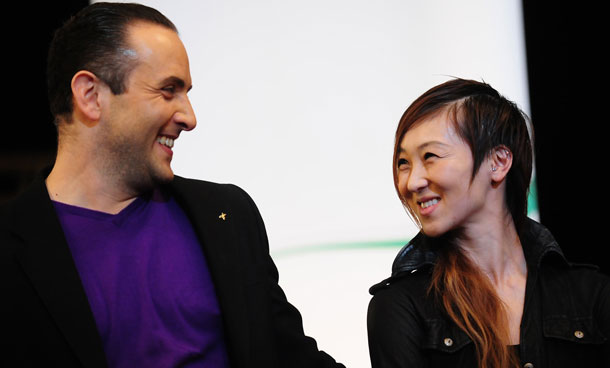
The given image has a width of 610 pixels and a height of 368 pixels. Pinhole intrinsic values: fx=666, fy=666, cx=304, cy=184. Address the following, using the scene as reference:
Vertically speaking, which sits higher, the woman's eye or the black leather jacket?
the woman's eye

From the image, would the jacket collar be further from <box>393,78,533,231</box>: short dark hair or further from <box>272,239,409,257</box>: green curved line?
<box>272,239,409,257</box>: green curved line

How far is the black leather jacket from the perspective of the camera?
1.68 metres

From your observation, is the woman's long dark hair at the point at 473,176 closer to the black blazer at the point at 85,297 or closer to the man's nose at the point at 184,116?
the black blazer at the point at 85,297

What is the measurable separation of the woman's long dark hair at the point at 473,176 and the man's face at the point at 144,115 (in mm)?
639

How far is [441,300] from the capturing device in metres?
1.76

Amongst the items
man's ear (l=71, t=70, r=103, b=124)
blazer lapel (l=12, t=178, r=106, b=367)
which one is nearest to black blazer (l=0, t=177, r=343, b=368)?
blazer lapel (l=12, t=178, r=106, b=367)

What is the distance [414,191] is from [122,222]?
0.78 m

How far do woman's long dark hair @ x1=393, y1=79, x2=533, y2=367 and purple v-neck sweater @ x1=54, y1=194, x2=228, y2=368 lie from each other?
1.99 ft

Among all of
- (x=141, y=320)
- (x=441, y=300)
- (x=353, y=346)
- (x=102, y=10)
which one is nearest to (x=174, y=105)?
(x=102, y=10)

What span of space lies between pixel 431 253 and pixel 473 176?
0.81ft

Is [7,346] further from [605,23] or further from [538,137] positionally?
[605,23]

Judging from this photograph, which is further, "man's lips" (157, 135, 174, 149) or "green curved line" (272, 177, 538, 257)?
"green curved line" (272, 177, 538, 257)

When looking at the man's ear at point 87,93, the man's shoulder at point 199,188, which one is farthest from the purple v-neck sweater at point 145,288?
the man's ear at point 87,93

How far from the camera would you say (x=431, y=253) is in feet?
6.06
